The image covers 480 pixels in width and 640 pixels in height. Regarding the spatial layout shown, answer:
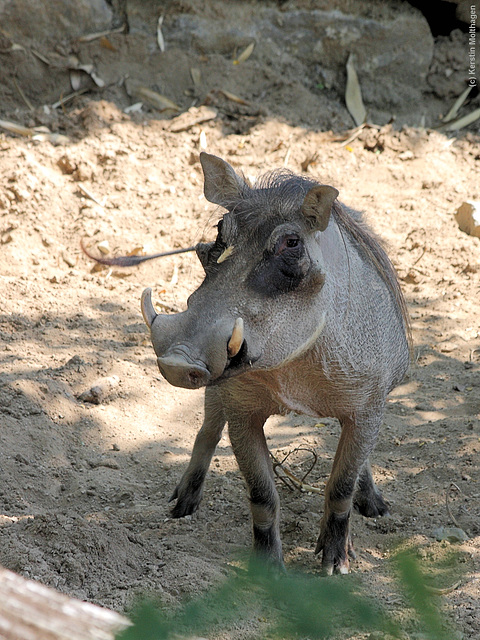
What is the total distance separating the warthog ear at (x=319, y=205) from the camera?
7.97 feet

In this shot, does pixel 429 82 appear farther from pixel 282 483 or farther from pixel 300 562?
pixel 300 562

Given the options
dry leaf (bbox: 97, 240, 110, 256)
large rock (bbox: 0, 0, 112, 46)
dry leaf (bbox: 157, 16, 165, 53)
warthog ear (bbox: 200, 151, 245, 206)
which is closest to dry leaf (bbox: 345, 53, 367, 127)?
dry leaf (bbox: 157, 16, 165, 53)

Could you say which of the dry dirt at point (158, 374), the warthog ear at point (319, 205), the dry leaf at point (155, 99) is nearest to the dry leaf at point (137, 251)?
Answer: the dry dirt at point (158, 374)

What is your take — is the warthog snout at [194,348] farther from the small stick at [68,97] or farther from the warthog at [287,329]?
the small stick at [68,97]

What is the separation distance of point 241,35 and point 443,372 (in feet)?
12.8

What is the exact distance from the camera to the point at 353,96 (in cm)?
698

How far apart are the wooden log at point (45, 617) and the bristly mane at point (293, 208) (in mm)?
1608

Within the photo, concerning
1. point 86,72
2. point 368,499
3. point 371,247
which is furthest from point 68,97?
point 368,499

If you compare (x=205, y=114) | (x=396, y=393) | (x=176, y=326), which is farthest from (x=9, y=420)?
(x=205, y=114)

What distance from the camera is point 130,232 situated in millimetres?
5688

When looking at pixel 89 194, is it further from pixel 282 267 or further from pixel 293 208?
pixel 282 267

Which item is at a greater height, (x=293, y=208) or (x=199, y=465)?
(x=293, y=208)

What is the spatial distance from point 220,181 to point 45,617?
75.5 inches

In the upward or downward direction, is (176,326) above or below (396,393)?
above
